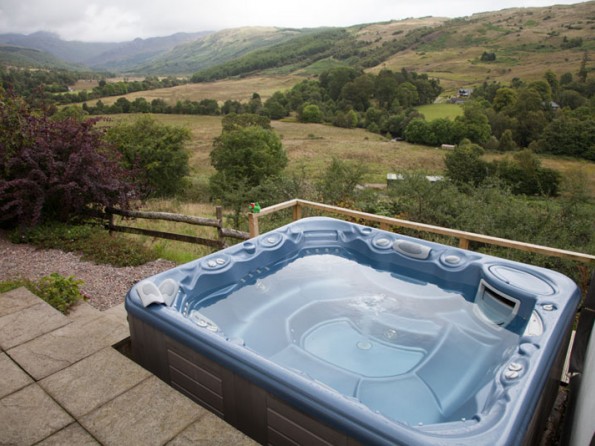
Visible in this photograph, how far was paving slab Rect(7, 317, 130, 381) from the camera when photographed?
202cm

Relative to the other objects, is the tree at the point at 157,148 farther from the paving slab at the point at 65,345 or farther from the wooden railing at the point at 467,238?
the paving slab at the point at 65,345

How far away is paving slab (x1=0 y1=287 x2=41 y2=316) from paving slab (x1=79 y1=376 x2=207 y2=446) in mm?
1288

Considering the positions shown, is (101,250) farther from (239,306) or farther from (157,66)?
(157,66)

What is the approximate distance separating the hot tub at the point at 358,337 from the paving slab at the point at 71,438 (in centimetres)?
63

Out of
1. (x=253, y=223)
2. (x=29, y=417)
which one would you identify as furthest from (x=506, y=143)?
(x=29, y=417)

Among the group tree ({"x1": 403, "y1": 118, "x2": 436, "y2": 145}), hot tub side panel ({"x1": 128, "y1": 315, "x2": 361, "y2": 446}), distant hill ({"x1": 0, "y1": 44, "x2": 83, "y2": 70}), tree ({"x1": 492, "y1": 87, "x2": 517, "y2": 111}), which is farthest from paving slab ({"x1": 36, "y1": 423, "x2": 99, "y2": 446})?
tree ({"x1": 492, "y1": 87, "x2": 517, "y2": 111})

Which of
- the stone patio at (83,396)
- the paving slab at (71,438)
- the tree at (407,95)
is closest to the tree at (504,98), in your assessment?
the tree at (407,95)

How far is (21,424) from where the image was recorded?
1.62 metres

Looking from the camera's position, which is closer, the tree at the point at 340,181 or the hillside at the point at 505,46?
the tree at the point at 340,181

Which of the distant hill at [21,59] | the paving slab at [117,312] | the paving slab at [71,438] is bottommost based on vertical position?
the paving slab at [117,312]

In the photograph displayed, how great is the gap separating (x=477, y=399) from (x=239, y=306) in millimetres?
1813

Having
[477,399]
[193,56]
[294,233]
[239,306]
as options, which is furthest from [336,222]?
[193,56]

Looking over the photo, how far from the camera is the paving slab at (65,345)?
2.02 metres

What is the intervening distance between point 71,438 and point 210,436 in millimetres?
536
